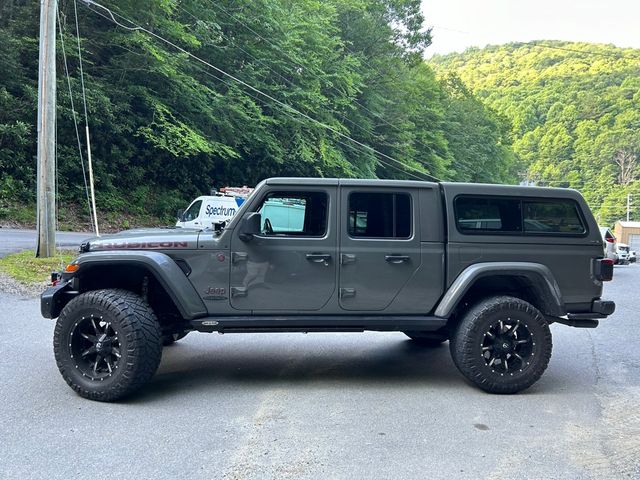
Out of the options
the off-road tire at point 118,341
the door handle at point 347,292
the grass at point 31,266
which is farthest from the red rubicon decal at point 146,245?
the grass at point 31,266

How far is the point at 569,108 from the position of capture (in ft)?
218

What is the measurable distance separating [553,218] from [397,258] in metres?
1.62

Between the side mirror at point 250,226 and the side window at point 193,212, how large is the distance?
13.5 m

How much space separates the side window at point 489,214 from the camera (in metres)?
5.12

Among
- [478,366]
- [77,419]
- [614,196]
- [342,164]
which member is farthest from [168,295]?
[614,196]

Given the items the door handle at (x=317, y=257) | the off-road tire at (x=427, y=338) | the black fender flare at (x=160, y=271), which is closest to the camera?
the black fender flare at (x=160, y=271)

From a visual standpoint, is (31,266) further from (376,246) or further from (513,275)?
(513,275)

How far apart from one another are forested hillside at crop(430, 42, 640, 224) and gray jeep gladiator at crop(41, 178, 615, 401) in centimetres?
5631

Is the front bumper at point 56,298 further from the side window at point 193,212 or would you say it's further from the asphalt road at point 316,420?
the side window at point 193,212

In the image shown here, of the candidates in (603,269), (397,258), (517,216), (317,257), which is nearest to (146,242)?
(317,257)

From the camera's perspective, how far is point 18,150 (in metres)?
21.9

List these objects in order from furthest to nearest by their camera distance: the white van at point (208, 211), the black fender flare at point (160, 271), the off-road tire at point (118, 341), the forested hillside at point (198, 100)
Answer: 1. the forested hillside at point (198, 100)
2. the white van at point (208, 211)
3. the black fender flare at point (160, 271)
4. the off-road tire at point (118, 341)

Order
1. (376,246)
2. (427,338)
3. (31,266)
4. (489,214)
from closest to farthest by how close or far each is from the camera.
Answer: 1. (376,246)
2. (489,214)
3. (427,338)
4. (31,266)

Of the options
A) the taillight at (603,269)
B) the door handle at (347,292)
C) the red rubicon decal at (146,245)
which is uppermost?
the red rubicon decal at (146,245)
